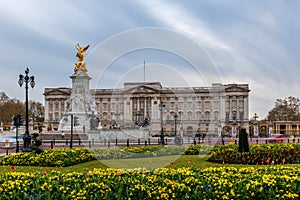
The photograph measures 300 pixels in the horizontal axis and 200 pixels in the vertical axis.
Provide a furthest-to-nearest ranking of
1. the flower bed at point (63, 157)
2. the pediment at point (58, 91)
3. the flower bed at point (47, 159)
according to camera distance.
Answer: the pediment at point (58, 91) < the flower bed at point (63, 157) < the flower bed at point (47, 159)

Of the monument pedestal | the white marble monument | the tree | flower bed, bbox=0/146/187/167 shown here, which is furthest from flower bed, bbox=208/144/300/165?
the tree

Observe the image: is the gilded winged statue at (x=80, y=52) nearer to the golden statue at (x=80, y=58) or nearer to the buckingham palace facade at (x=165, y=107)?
the golden statue at (x=80, y=58)

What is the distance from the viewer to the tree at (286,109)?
100 metres

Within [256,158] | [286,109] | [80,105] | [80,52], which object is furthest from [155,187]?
[286,109]

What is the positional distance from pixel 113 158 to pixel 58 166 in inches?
130

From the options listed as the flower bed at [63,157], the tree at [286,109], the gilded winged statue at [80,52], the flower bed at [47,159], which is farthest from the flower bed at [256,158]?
the tree at [286,109]

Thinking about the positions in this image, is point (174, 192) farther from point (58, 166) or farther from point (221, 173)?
point (58, 166)

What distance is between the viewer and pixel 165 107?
3519 inches

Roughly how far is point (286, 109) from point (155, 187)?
330ft

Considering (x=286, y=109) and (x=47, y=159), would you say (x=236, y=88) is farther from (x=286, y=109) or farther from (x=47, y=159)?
(x=47, y=159)

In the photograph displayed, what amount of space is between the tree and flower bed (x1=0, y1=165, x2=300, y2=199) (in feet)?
320

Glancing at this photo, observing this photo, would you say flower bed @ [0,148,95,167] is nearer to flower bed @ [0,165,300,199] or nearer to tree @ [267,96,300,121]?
flower bed @ [0,165,300,199]

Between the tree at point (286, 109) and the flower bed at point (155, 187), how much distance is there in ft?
320

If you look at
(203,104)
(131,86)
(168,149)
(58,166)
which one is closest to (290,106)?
(203,104)
